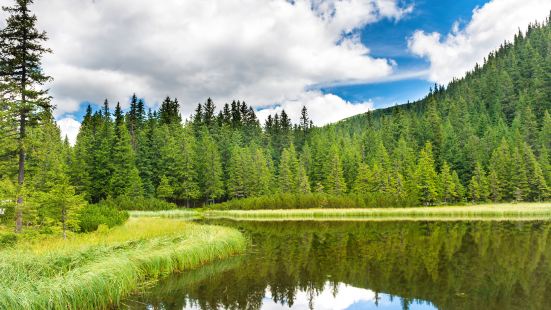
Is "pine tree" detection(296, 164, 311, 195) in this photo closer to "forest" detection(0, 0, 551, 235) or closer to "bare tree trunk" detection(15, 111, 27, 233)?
"forest" detection(0, 0, 551, 235)

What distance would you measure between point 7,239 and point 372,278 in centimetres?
1711

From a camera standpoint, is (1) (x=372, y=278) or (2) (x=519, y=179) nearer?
(1) (x=372, y=278)

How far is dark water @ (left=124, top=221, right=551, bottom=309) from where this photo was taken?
12.8 m

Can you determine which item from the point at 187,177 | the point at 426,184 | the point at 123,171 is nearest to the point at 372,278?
the point at 426,184

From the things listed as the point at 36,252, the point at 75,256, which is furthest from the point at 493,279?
the point at 36,252

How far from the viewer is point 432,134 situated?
92812 mm

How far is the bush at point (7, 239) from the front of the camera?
55.6ft

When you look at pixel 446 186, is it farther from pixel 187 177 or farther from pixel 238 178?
pixel 187 177

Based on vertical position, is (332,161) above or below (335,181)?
above

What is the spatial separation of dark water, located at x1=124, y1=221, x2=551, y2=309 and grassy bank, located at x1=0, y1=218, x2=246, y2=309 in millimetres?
835

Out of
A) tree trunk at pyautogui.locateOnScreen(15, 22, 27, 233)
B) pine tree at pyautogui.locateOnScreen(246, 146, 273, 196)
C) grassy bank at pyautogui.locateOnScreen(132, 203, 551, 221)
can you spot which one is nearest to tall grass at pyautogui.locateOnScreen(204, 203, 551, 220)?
grassy bank at pyautogui.locateOnScreen(132, 203, 551, 221)

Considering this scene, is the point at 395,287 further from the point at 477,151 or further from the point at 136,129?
the point at 136,129

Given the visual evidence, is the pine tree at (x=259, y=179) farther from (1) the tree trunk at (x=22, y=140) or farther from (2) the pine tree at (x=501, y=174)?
(1) the tree trunk at (x=22, y=140)

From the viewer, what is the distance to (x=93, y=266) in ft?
40.9
